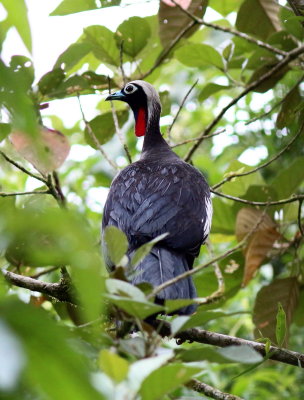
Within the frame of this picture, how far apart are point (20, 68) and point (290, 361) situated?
1935mm

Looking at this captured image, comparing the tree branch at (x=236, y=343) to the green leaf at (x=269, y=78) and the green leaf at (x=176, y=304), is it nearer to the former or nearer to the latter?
the green leaf at (x=176, y=304)

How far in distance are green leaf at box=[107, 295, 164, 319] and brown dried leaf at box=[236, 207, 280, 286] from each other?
1956mm

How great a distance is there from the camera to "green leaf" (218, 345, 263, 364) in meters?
1.33

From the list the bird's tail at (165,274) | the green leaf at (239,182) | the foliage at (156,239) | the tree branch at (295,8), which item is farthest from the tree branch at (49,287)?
the tree branch at (295,8)

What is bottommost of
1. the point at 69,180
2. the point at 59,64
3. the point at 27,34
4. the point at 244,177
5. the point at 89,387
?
the point at 69,180

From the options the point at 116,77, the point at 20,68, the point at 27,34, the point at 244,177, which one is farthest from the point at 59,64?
the point at 27,34

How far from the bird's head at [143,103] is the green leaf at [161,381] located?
131 inches

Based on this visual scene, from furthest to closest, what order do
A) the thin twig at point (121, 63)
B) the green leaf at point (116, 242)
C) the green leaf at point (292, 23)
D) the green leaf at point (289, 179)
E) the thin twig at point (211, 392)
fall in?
the thin twig at point (121, 63) → the green leaf at point (289, 179) → the green leaf at point (292, 23) → the thin twig at point (211, 392) → the green leaf at point (116, 242)

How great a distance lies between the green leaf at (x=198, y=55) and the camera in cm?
392

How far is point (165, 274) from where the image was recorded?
105 inches

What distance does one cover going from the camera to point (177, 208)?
319 cm

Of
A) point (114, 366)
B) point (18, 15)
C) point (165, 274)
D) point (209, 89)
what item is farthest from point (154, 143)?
point (18, 15)

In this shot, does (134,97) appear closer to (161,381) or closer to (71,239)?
(161,381)

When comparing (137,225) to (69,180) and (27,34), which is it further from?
(69,180)
